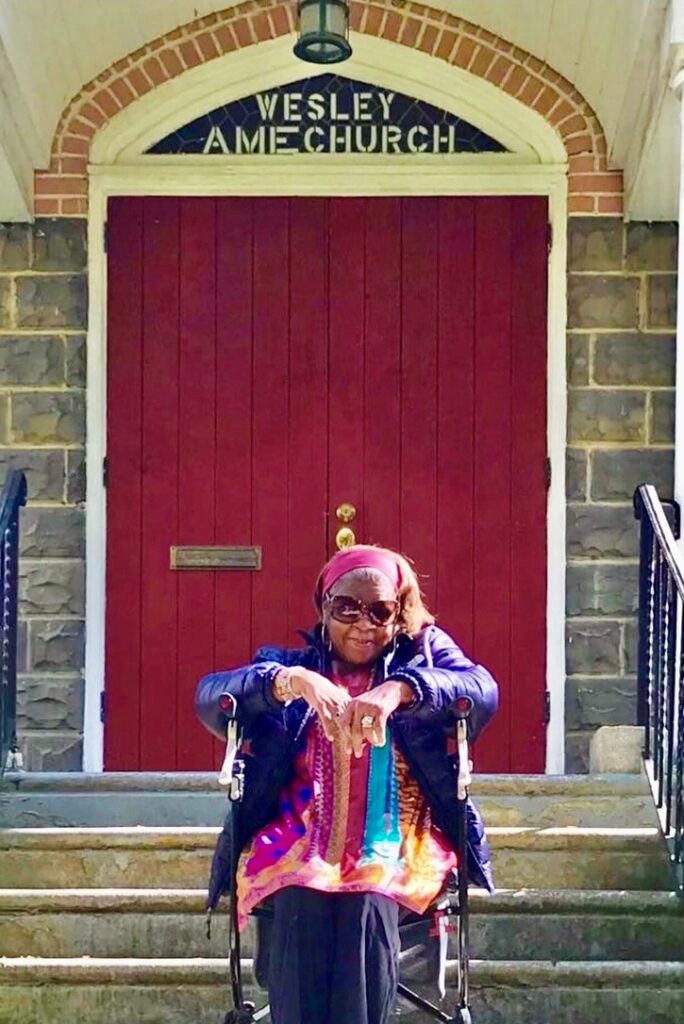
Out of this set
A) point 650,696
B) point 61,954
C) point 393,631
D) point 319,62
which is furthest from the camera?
point 319,62

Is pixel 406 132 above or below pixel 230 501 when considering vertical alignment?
above

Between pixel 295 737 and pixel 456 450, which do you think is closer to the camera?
pixel 295 737

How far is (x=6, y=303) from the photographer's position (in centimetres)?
554

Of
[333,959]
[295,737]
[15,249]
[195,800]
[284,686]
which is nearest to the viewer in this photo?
[333,959]

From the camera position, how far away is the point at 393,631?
3.35 m

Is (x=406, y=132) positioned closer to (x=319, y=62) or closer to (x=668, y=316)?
(x=319, y=62)

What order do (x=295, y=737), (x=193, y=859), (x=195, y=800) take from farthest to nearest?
1. (x=195, y=800)
2. (x=193, y=859)
3. (x=295, y=737)

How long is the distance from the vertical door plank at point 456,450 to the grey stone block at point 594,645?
370mm

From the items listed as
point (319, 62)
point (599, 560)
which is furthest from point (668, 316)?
point (319, 62)

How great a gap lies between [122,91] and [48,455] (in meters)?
1.34

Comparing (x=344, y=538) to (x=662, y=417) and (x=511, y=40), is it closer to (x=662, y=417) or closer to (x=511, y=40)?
(x=662, y=417)

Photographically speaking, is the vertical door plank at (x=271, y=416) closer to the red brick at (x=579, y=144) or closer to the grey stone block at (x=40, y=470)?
the grey stone block at (x=40, y=470)

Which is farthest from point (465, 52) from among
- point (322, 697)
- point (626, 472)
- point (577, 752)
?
point (322, 697)

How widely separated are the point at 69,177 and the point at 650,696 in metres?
2.79
